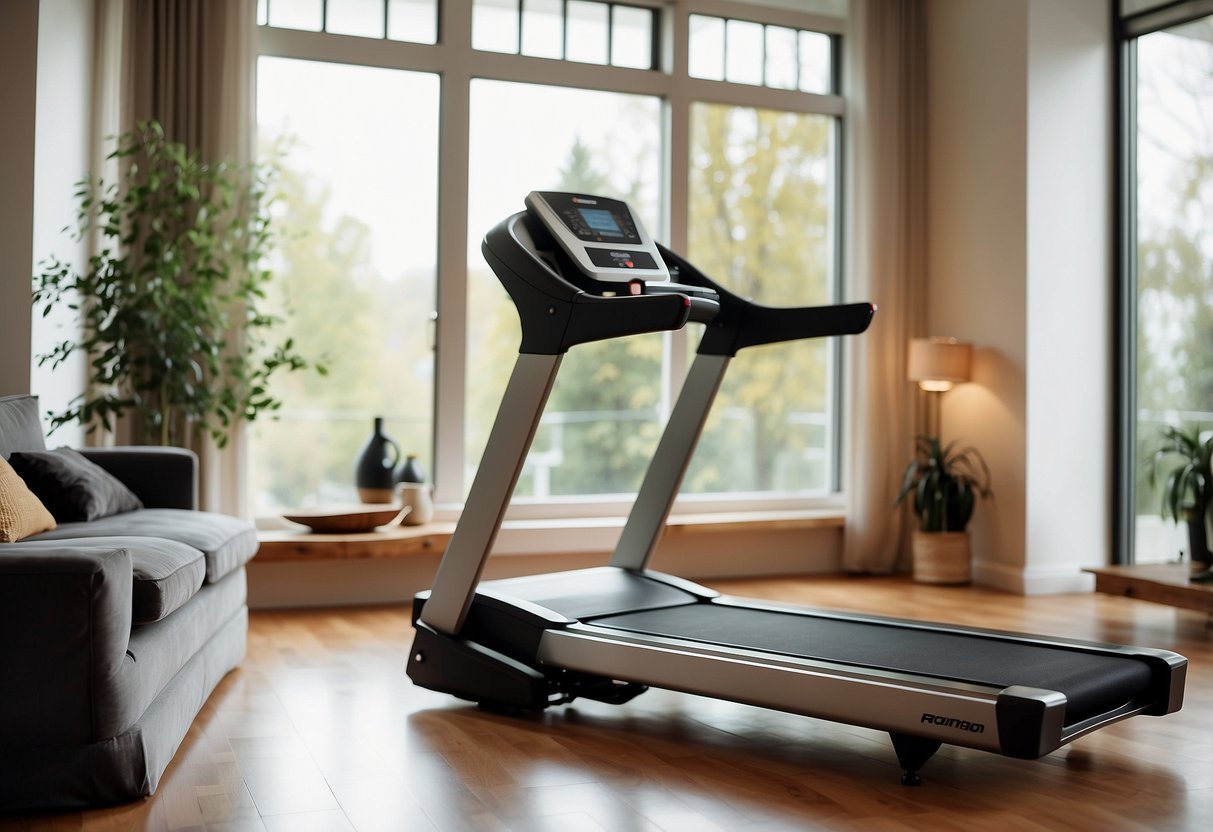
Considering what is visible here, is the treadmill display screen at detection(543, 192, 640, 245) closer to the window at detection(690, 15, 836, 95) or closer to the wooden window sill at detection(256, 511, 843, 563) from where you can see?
the wooden window sill at detection(256, 511, 843, 563)

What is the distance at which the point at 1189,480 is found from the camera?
4.70m

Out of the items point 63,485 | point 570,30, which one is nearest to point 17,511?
point 63,485

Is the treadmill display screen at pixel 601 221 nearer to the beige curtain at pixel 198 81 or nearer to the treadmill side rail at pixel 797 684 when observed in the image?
the treadmill side rail at pixel 797 684

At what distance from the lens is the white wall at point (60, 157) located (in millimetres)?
4059

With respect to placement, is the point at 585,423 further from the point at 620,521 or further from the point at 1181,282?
the point at 1181,282

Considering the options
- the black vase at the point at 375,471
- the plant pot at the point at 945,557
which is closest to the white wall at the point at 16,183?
the black vase at the point at 375,471

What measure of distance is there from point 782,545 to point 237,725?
3.47 metres

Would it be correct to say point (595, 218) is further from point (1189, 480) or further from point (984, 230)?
point (984, 230)

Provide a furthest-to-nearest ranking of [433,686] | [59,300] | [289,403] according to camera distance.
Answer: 1. [289,403]
2. [59,300]
3. [433,686]

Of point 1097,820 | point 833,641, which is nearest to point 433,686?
point 833,641

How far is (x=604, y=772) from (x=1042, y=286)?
12.2 feet

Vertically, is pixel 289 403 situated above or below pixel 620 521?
above

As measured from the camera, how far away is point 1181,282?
5277 millimetres

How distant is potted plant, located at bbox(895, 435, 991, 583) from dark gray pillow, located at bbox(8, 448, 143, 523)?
3651 mm
